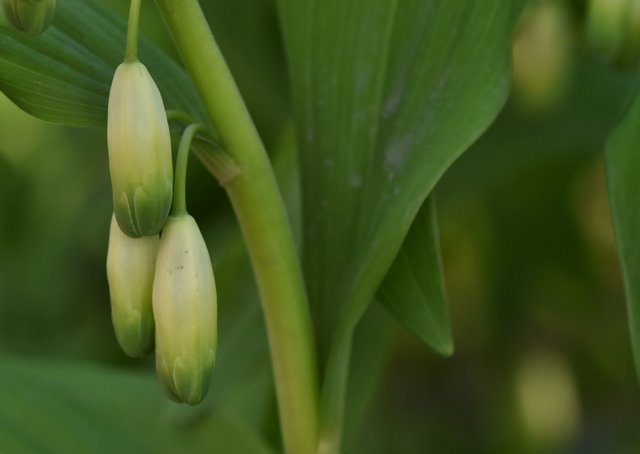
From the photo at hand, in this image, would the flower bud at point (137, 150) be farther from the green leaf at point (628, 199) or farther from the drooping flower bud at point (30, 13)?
the green leaf at point (628, 199)

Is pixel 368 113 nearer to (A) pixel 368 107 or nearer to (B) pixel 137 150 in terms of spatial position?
(A) pixel 368 107

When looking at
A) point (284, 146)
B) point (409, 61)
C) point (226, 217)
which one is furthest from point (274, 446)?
point (226, 217)

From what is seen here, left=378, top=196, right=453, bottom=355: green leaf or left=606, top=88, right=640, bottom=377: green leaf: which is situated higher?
left=606, top=88, right=640, bottom=377: green leaf

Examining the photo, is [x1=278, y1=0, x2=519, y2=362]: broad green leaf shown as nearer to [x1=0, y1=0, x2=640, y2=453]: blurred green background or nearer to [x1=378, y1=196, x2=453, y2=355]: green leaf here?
[x1=378, y1=196, x2=453, y2=355]: green leaf

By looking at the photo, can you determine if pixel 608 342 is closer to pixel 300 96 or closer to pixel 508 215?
pixel 508 215

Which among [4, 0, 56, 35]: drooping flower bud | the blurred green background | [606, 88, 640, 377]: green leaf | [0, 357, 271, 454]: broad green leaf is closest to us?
[4, 0, 56, 35]: drooping flower bud

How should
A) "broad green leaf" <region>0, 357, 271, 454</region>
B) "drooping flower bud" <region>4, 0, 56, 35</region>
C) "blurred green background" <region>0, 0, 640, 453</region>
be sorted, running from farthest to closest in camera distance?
"blurred green background" <region>0, 0, 640, 453</region> → "broad green leaf" <region>0, 357, 271, 454</region> → "drooping flower bud" <region>4, 0, 56, 35</region>

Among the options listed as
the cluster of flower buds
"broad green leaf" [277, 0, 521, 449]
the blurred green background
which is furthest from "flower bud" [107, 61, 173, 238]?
the blurred green background

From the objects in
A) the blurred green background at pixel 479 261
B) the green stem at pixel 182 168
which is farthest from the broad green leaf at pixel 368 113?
the blurred green background at pixel 479 261
